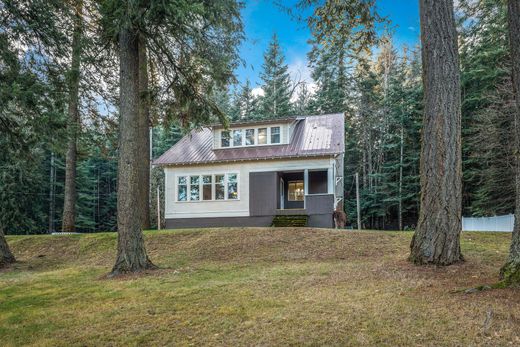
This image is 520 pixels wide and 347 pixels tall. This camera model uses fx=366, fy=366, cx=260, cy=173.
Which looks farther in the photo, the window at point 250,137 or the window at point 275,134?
the window at point 250,137

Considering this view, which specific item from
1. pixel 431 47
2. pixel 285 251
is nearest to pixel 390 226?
pixel 285 251

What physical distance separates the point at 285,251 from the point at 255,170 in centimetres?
879

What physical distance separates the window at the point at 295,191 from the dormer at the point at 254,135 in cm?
326

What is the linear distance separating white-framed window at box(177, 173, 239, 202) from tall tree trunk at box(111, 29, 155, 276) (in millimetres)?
10555

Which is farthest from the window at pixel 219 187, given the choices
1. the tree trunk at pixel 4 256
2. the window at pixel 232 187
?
the tree trunk at pixel 4 256

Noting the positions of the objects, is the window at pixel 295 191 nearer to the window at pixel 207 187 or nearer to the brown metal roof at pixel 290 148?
the brown metal roof at pixel 290 148

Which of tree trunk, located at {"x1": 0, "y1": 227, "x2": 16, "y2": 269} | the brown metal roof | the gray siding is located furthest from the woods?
the gray siding

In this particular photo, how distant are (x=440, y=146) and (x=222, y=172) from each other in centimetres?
1334

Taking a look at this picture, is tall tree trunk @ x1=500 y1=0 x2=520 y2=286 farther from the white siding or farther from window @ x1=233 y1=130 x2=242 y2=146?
window @ x1=233 y1=130 x2=242 y2=146

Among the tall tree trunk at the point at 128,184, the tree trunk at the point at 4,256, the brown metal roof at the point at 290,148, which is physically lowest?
the tree trunk at the point at 4,256

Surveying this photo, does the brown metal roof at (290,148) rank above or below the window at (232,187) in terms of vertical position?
above

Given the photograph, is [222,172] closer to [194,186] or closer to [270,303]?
[194,186]

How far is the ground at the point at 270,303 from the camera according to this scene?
3639mm

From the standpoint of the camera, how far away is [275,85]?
A: 1380 inches
